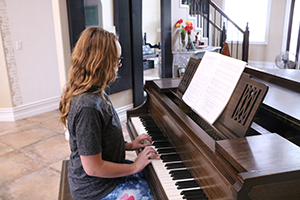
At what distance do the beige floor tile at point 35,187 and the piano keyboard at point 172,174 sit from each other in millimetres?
1258

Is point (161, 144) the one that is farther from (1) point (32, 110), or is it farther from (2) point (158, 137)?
(1) point (32, 110)

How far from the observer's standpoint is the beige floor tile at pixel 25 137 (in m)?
3.18

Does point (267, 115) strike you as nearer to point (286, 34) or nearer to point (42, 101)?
point (42, 101)

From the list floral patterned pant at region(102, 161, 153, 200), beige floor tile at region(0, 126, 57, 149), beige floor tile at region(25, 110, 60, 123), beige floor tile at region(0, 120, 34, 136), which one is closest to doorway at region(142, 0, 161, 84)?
beige floor tile at region(25, 110, 60, 123)

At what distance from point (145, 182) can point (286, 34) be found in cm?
717

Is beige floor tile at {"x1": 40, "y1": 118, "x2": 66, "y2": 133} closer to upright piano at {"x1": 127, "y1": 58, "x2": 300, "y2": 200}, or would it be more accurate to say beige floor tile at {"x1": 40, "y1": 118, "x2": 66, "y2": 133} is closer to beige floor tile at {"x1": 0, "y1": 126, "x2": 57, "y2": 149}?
beige floor tile at {"x1": 0, "y1": 126, "x2": 57, "y2": 149}

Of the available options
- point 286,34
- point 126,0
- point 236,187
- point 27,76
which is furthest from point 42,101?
point 286,34

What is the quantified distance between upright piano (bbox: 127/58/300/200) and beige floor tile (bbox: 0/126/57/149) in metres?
2.15

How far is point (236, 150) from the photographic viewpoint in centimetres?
86

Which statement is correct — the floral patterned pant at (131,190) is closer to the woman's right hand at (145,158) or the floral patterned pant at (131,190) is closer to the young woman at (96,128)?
the young woman at (96,128)

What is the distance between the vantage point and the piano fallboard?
28.2 inches

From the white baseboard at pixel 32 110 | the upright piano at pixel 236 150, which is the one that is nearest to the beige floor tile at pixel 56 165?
the white baseboard at pixel 32 110

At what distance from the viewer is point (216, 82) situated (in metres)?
1.24

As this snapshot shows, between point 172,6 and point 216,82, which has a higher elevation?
point 172,6
